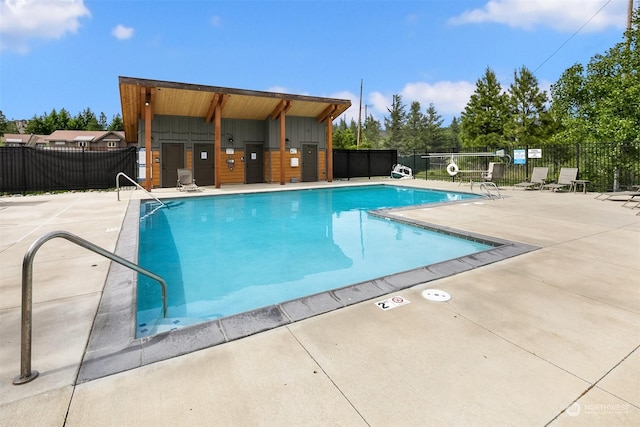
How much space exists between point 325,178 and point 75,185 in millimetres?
10467

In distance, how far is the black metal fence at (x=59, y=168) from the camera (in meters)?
11.7

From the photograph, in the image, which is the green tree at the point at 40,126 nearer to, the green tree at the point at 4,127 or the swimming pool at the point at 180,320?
the green tree at the point at 4,127

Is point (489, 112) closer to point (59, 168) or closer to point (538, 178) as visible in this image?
point (538, 178)

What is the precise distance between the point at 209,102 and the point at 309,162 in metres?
5.35

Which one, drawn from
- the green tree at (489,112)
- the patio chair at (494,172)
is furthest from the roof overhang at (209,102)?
the green tree at (489,112)

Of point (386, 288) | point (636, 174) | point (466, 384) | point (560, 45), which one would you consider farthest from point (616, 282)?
point (560, 45)

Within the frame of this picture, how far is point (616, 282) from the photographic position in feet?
10.2

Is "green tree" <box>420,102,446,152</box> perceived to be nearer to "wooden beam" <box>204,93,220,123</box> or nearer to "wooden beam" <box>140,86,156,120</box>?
"wooden beam" <box>204,93,220,123</box>

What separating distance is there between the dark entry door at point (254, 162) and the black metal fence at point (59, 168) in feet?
14.9

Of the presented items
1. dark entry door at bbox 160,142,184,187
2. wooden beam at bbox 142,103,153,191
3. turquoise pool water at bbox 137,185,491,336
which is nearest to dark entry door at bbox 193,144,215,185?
dark entry door at bbox 160,142,184,187

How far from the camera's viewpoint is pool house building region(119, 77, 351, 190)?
40.3 feet

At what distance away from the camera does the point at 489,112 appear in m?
26.4

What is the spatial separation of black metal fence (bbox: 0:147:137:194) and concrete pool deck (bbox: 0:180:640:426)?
37.4ft

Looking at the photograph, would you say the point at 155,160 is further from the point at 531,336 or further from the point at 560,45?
the point at 560,45
